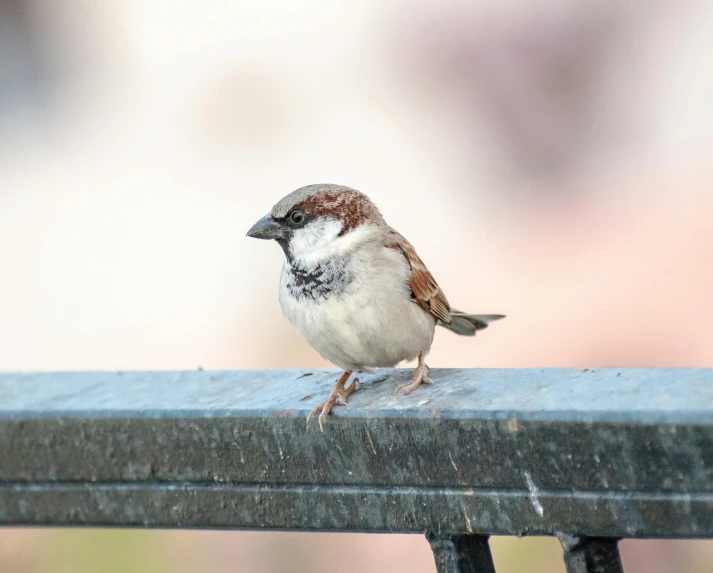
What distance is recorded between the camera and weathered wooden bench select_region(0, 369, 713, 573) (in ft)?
3.78

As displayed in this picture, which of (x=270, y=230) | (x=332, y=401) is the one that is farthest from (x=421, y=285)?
(x=332, y=401)

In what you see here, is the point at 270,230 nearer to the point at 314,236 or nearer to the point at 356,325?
the point at 314,236

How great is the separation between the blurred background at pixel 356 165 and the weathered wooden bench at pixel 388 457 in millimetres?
2054

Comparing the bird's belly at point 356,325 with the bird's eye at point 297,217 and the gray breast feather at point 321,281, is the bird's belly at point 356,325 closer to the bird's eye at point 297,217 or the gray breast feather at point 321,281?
the gray breast feather at point 321,281

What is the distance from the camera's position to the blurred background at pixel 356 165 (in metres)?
3.91

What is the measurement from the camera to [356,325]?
2.18 meters

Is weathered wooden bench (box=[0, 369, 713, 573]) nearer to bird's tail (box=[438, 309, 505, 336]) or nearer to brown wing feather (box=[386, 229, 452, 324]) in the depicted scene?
brown wing feather (box=[386, 229, 452, 324])

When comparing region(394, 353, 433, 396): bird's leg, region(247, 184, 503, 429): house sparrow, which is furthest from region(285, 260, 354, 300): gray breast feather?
region(394, 353, 433, 396): bird's leg

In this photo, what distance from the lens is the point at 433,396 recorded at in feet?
4.58

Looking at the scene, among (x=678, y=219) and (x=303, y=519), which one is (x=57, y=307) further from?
(x=303, y=519)

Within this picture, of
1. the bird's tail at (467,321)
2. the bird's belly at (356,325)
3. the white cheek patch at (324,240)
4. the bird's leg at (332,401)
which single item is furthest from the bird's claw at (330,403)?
the bird's tail at (467,321)

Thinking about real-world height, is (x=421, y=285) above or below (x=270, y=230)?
below

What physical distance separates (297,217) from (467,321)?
1.76 feet

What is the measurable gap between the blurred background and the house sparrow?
1248mm
